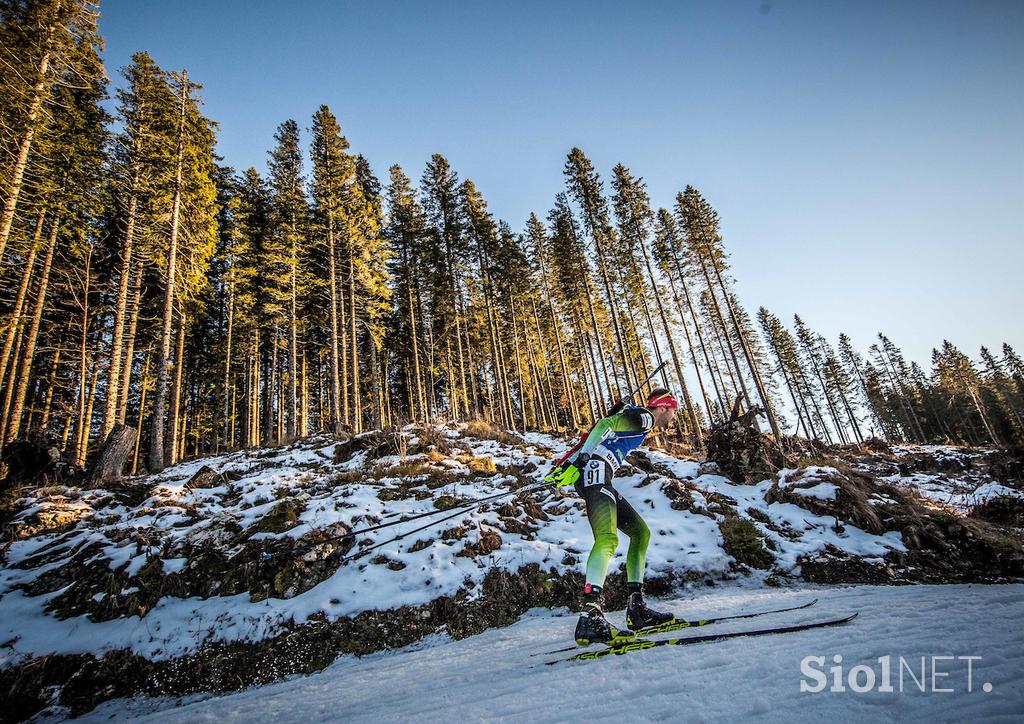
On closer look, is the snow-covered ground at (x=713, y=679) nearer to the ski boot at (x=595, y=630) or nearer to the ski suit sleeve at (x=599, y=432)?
the ski boot at (x=595, y=630)

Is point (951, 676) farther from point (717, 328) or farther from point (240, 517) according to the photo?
point (717, 328)

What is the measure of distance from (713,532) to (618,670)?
4962mm

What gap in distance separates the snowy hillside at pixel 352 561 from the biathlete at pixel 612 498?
0.80 metres

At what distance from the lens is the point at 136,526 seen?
6.73 m

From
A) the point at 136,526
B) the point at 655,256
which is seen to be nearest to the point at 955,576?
the point at 136,526

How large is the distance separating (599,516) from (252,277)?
25.5m

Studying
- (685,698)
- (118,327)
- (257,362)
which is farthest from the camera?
(257,362)

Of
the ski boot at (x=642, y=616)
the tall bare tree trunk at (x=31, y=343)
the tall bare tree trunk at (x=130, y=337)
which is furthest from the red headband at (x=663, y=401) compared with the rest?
the tall bare tree trunk at (x=31, y=343)

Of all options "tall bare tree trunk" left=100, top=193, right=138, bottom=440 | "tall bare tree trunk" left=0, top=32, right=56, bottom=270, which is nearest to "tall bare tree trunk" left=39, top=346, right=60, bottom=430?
"tall bare tree trunk" left=100, top=193, right=138, bottom=440

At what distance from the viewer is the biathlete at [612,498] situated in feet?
12.6

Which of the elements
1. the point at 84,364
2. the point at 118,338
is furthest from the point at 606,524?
the point at 84,364

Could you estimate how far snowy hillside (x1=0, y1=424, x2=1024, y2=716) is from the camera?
443 cm

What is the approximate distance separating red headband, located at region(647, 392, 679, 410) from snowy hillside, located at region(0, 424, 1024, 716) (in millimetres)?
2258

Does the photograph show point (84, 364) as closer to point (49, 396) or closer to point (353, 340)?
point (49, 396)
